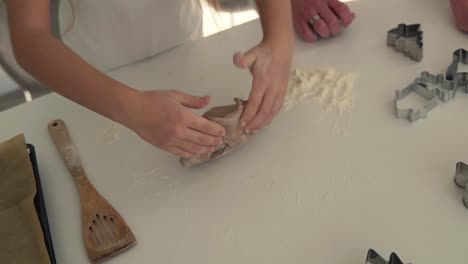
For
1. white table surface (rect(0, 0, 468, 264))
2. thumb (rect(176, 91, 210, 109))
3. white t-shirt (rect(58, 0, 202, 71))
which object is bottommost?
white table surface (rect(0, 0, 468, 264))

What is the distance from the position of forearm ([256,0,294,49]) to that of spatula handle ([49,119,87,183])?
346 mm

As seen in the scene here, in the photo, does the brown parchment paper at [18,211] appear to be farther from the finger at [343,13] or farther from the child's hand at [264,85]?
the finger at [343,13]

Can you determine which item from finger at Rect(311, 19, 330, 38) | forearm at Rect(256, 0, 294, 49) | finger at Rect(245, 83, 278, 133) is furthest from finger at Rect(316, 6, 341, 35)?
finger at Rect(245, 83, 278, 133)

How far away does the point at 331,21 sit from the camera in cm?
90

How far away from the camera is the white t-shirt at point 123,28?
0.96 metres

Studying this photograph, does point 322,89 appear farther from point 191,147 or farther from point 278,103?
point 191,147

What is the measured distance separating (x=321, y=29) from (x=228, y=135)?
308 mm

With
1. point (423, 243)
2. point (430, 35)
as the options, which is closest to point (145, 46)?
point (430, 35)

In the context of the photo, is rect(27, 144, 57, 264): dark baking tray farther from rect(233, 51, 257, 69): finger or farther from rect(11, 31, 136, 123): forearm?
rect(233, 51, 257, 69): finger

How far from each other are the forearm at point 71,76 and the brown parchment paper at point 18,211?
0.12 m

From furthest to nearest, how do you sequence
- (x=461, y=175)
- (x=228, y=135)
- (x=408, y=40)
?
(x=408, y=40) → (x=228, y=135) → (x=461, y=175)

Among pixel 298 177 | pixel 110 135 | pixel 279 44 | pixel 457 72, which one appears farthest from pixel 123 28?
pixel 457 72

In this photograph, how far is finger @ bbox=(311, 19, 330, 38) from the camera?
894 millimetres

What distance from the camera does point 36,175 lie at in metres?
0.73
